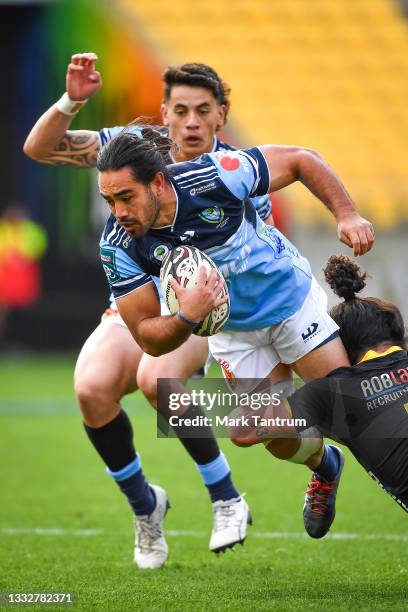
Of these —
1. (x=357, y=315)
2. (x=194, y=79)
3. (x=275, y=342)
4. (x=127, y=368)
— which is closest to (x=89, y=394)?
(x=127, y=368)

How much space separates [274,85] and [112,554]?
1420 centimetres

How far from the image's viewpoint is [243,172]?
4.34 meters

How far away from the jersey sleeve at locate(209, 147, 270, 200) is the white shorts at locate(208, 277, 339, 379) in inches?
24.5

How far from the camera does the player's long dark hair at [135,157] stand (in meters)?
4.09

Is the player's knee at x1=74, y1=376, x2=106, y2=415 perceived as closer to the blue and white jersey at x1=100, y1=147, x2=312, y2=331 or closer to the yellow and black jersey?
the blue and white jersey at x1=100, y1=147, x2=312, y2=331

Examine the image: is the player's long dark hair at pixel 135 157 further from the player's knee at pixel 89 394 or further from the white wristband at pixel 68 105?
the player's knee at pixel 89 394

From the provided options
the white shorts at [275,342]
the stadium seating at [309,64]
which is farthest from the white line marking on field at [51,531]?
the stadium seating at [309,64]

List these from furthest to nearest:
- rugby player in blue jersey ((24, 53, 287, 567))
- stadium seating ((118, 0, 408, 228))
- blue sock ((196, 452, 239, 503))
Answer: stadium seating ((118, 0, 408, 228)), blue sock ((196, 452, 239, 503)), rugby player in blue jersey ((24, 53, 287, 567))

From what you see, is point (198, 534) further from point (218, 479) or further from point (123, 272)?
point (123, 272)

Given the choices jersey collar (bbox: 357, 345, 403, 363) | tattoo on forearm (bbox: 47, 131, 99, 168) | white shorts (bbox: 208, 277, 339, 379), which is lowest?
white shorts (bbox: 208, 277, 339, 379)

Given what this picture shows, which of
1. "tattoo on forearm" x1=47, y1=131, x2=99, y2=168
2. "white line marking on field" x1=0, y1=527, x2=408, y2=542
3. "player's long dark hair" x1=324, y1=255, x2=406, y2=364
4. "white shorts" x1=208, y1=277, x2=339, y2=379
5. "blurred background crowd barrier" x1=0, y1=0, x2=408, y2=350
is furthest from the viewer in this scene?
"blurred background crowd barrier" x1=0, y1=0, x2=408, y2=350

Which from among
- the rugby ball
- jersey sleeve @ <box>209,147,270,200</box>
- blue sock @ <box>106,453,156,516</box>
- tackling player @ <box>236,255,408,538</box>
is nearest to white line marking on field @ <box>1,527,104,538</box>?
blue sock @ <box>106,453,156,516</box>

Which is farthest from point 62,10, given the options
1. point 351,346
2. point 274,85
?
point 351,346

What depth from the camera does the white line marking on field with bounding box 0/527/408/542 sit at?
5.63 metres
